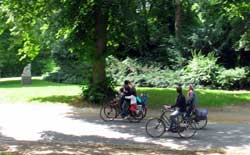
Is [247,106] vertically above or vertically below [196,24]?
below

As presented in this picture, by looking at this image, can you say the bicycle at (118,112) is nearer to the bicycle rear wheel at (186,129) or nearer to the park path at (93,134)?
the park path at (93,134)

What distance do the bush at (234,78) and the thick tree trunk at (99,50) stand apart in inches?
424

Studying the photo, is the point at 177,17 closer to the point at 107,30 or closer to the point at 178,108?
the point at 107,30

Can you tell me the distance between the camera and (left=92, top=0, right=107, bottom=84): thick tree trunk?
78.6ft

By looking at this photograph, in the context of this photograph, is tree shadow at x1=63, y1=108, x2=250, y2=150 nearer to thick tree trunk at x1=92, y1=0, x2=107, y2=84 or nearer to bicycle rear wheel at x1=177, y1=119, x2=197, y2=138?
bicycle rear wheel at x1=177, y1=119, x2=197, y2=138

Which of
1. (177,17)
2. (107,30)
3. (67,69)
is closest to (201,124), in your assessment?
(107,30)

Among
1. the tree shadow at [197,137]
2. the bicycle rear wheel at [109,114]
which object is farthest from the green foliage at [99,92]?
the tree shadow at [197,137]

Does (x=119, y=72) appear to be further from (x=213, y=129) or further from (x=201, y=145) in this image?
(x=201, y=145)

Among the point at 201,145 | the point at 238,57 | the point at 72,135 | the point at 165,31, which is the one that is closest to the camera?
the point at 201,145

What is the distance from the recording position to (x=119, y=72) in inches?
1384

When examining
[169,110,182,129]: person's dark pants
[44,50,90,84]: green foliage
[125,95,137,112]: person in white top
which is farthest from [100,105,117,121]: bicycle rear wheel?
[44,50,90,84]: green foliage

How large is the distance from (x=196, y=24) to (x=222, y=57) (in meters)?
5.26

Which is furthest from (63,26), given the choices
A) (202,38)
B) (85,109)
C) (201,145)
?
(202,38)

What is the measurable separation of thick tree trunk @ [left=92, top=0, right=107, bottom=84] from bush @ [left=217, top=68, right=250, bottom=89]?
1076 cm
